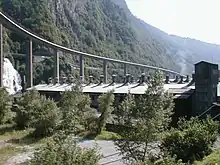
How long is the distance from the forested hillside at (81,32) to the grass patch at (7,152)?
183 feet

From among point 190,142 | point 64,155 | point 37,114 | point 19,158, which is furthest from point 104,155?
point 64,155

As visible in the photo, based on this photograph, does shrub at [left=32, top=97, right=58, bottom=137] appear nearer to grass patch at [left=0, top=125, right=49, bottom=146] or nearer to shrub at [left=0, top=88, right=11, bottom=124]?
grass patch at [left=0, top=125, right=49, bottom=146]

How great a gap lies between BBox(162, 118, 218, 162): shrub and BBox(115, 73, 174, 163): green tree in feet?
3.08

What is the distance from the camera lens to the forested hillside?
85.7m

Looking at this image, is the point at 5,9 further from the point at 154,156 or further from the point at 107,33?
the point at 154,156

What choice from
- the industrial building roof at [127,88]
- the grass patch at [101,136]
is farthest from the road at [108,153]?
the industrial building roof at [127,88]

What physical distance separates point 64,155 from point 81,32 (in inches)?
4155

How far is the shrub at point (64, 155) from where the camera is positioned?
6.85m

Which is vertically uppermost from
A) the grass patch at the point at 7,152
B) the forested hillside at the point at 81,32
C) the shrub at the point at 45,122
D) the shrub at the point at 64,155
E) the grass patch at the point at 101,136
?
the forested hillside at the point at 81,32

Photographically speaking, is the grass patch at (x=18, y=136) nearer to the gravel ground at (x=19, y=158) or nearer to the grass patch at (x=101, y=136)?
the gravel ground at (x=19, y=158)

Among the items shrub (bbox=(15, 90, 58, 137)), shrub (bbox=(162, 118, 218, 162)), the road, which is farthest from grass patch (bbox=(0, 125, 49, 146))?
shrub (bbox=(162, 118, 218, 162))

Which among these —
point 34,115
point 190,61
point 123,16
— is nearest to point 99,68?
point 123,16

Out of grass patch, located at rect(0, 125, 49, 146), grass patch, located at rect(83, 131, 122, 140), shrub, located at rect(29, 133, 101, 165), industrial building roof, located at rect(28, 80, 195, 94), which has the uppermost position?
industrial building roof, located at rect(28, 80, 195, 94)

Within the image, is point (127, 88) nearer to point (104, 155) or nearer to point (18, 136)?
point (18, 136)
